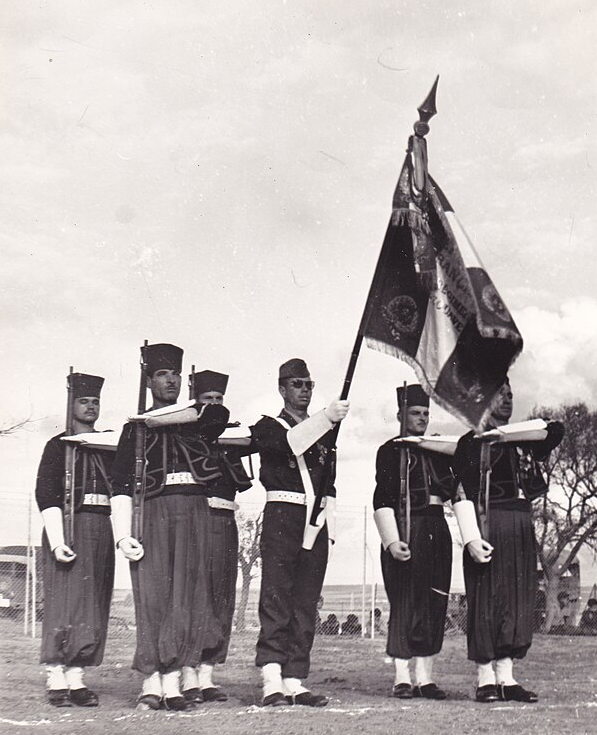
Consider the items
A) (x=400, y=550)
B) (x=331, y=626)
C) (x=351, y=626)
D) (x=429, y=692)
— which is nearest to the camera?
(x=429, y=692)

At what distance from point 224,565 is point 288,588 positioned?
58 centimetres

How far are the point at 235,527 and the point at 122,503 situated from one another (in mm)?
949

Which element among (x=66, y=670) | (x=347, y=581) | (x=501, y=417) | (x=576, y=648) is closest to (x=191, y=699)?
(x=66, y=670)

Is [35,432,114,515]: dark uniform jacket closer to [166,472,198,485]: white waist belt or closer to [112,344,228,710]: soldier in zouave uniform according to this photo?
[112,344,228,710]: soldier in zouave uniform

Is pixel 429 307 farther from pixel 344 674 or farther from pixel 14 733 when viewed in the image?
pixel 14 733

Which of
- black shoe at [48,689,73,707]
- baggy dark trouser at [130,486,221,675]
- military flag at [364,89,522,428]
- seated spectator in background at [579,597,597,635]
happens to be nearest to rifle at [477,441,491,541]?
military flag at [364,89,522,428]

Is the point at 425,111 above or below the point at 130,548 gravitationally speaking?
above

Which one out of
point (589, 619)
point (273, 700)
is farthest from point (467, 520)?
point (589, 619)

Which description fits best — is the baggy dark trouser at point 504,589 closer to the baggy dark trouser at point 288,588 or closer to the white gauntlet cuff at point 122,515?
the baggy dark trouser at point 288,588

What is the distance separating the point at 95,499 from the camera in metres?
8.06

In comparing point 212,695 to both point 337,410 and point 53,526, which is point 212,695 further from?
point 337,410

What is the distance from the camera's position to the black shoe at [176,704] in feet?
24.5

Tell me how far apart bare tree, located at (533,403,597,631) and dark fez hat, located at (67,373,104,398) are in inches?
166

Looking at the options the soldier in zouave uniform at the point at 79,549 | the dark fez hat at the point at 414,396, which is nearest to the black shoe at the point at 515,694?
the dark fez hat at the point at 414,396
